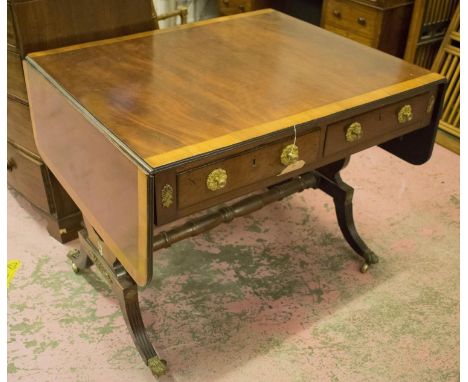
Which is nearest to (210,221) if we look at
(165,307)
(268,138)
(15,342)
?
(165,307)

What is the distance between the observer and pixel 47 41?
1.81 m

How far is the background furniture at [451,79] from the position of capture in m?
3.12

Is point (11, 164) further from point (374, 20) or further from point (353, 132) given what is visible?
point (374, 20)

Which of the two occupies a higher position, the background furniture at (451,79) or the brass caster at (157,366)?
the background furniture at (451,79)

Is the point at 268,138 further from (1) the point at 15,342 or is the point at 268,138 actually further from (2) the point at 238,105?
(1) the point at 15,342

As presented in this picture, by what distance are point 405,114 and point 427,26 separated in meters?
1.66

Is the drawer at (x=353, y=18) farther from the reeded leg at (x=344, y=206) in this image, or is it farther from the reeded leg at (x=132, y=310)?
the reeded leg at (x=132, y=310)

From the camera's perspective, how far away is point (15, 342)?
180cm

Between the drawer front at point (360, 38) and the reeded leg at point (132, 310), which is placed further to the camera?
the drawer front at point (360, 38)

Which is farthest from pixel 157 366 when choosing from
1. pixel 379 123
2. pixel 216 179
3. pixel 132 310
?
pixel 379 123

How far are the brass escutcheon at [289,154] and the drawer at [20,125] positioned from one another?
1081 millimetres

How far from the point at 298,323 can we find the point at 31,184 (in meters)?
1.22

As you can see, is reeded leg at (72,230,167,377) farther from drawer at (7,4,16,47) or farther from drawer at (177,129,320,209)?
drawer at (7,4,16,47)

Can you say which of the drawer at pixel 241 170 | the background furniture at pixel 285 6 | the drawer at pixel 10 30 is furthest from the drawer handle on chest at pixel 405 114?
the background furniture at pixel 285 6
